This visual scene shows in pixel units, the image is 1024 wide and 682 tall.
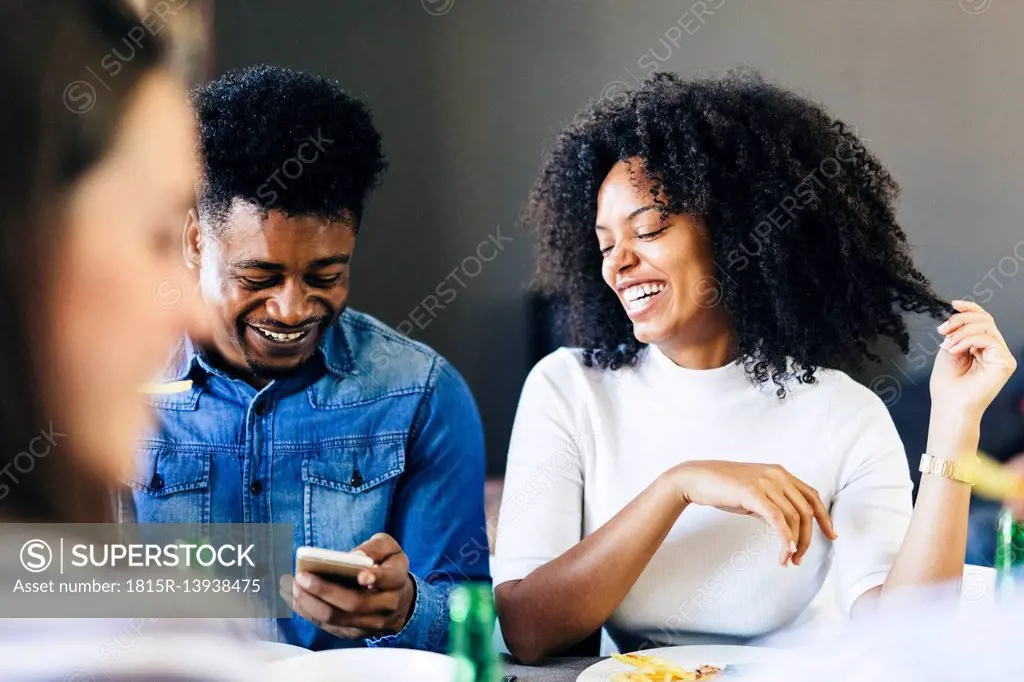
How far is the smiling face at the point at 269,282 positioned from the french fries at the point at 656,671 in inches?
22.9

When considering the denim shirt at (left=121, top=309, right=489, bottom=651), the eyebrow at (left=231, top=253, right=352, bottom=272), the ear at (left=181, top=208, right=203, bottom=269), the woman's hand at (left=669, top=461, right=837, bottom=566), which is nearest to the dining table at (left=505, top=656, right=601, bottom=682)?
the denim shirt at (left=121, top=309, right=489, bottom=651)

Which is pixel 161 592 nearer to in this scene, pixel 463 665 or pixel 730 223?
pixel 463 665

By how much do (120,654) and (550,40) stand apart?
1.03 m

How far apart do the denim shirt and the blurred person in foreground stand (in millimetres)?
67

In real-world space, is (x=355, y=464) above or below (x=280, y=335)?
below

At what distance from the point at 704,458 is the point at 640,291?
242 mm

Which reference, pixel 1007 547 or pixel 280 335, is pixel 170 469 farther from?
pixel 1007 547

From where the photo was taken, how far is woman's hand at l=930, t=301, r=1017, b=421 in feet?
4.39

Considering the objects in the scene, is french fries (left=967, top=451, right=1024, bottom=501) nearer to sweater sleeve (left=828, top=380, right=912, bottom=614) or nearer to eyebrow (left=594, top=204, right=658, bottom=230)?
sweater sleeve (left=828, top=380, right=912, bottom=614)

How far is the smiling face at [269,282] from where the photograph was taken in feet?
4.40

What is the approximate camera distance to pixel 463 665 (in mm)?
1061

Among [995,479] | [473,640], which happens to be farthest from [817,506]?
[473,640]

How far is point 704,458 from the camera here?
4.47 feet

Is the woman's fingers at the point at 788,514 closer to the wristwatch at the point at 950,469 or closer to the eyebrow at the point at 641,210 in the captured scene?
the wristwatch at the point at 950,469
